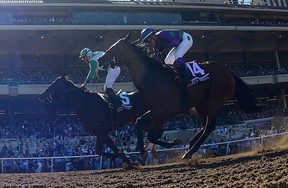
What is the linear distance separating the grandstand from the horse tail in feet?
35.4

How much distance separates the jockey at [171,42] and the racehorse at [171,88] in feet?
0.51

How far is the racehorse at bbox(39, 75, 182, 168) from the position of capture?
7.73 meters

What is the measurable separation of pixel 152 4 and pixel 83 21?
565 cm

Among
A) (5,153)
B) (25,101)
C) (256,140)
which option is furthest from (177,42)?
(25,101)

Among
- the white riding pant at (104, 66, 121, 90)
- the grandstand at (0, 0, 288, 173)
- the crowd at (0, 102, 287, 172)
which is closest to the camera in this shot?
the white riding pant at (104, 66, 121, 90)

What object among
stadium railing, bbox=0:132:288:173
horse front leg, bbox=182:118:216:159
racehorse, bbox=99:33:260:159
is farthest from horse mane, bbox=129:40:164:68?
stadium railing, bbox=0:132:288:173

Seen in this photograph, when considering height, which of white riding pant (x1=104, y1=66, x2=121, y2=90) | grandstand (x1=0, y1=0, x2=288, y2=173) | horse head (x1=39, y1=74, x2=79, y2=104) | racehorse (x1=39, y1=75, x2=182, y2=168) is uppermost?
grandstand (x1=0, y1=0, x2=288, y2=173)

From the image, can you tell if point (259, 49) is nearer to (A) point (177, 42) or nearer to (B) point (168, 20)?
(B) point (168, 20)

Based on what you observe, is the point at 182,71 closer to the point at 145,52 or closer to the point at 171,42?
the point at 171,42

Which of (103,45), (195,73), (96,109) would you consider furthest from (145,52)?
(103,45)

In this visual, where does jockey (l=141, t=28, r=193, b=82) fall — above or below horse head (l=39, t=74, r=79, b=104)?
above

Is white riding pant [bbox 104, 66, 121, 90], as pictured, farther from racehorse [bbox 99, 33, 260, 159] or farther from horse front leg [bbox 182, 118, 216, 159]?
horse front leg [bbox 182, 118, 216, 159]

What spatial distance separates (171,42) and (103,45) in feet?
71.5

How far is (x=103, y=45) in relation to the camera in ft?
92.5
